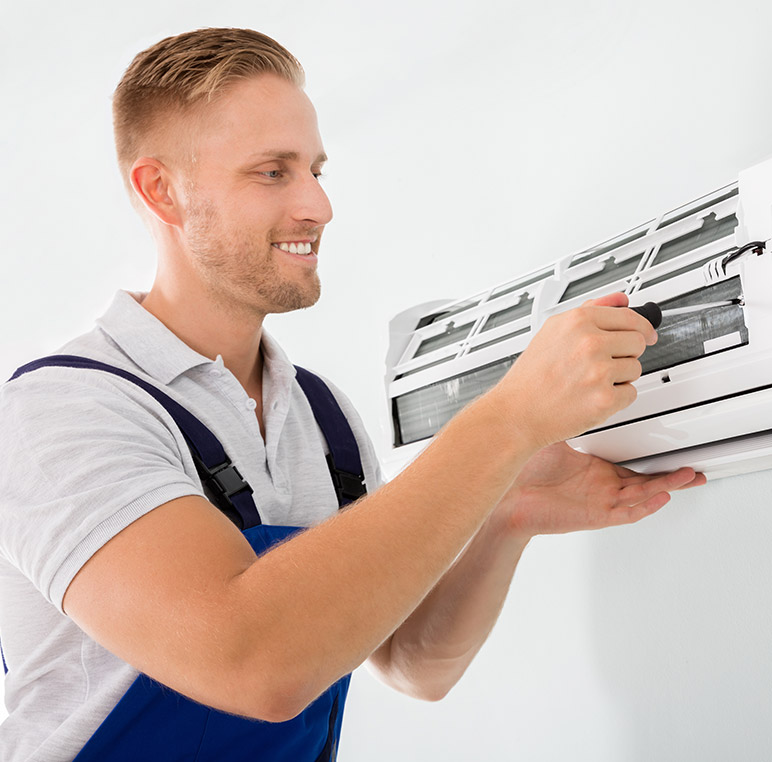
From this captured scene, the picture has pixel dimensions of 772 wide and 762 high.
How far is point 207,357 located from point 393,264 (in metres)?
0.83

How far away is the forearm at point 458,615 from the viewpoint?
1155 millimetres

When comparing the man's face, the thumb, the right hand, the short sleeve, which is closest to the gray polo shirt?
the short sleeve

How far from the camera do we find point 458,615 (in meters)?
1.17

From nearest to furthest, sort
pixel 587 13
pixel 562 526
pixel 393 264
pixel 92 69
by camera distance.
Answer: pixel 562 526 → pixel 587 13 → pixel 393 264 → pixel 92 69

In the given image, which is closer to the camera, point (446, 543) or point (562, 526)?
point (446, 543)

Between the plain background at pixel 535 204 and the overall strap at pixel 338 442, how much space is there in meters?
0.13

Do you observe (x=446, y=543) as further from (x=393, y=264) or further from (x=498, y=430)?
(x=393, y=264)

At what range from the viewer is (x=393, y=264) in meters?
1.93

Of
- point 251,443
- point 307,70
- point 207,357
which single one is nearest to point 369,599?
point 251,443

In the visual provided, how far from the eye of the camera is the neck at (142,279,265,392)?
45.9 inches

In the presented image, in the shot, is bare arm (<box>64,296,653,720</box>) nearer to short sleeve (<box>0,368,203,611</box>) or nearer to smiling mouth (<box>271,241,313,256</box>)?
short sleeve (<box>0,368,203,611</box>)

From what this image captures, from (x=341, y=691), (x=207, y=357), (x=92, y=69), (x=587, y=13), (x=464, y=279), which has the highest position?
(x=92, y=69)

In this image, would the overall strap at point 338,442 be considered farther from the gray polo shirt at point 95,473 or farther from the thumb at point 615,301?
the thumb at point 615,301

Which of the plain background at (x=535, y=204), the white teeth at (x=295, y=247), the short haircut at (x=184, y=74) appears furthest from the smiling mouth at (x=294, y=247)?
the plain background at (x=535, y=204)
